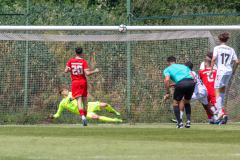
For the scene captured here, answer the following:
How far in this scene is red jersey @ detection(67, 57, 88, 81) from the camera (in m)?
19.9

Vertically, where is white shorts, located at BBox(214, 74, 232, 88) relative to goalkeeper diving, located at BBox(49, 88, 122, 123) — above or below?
above

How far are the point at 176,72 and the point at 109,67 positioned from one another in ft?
9.65

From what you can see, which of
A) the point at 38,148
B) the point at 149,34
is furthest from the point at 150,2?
the point at 38,148

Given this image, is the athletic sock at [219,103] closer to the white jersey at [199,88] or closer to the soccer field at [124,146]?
the white jersey at [199,88]

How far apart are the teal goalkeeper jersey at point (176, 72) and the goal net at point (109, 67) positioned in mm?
2169

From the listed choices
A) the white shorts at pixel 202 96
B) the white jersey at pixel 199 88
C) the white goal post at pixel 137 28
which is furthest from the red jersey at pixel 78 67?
the white shorts at pixel 202 96

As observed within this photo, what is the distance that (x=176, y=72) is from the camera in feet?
63.8

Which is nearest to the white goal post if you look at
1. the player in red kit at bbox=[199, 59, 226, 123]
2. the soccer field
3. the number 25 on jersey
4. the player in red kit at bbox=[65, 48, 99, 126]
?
the player in red kit at bbox=[199, 59, 226, 123]

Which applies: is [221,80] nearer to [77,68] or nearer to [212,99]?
[212,99]

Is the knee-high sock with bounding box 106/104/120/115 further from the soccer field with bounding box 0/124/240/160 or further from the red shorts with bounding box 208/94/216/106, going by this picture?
the soccer field with bounding box 0/124/240/160

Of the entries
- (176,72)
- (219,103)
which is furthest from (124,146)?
(219,103)

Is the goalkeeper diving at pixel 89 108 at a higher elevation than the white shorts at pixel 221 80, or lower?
lower

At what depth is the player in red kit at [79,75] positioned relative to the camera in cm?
1994

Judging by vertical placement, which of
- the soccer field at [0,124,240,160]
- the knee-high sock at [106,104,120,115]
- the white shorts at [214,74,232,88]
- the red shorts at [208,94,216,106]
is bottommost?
the knee-high sock at [106,104,120,115]
